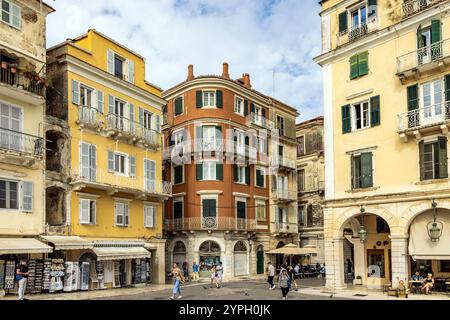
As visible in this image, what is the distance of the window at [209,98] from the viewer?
44.1m

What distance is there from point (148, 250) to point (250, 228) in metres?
12.2

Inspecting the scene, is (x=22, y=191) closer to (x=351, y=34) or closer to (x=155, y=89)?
(x=155, y=89)

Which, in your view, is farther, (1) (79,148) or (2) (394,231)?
(1) (79,148)

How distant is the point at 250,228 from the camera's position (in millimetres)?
44594

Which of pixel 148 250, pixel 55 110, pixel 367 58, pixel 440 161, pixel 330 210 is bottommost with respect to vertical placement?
pixel 148 250

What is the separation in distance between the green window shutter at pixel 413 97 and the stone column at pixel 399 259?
6726mm

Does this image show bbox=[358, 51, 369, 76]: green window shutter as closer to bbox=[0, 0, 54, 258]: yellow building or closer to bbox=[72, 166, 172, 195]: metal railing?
bbox=[72, 166, 172, 195]: metal railing

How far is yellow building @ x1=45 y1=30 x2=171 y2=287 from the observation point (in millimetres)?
28875

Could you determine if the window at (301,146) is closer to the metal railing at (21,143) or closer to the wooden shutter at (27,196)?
the metal railing at (21,143)

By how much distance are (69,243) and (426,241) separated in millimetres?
18482

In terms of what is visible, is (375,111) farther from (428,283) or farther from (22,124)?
(22,124)

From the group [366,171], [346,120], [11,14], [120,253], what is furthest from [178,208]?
[11,14]

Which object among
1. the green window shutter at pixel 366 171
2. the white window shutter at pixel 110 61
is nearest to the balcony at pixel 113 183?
the white window shutter at pixel 110 61
